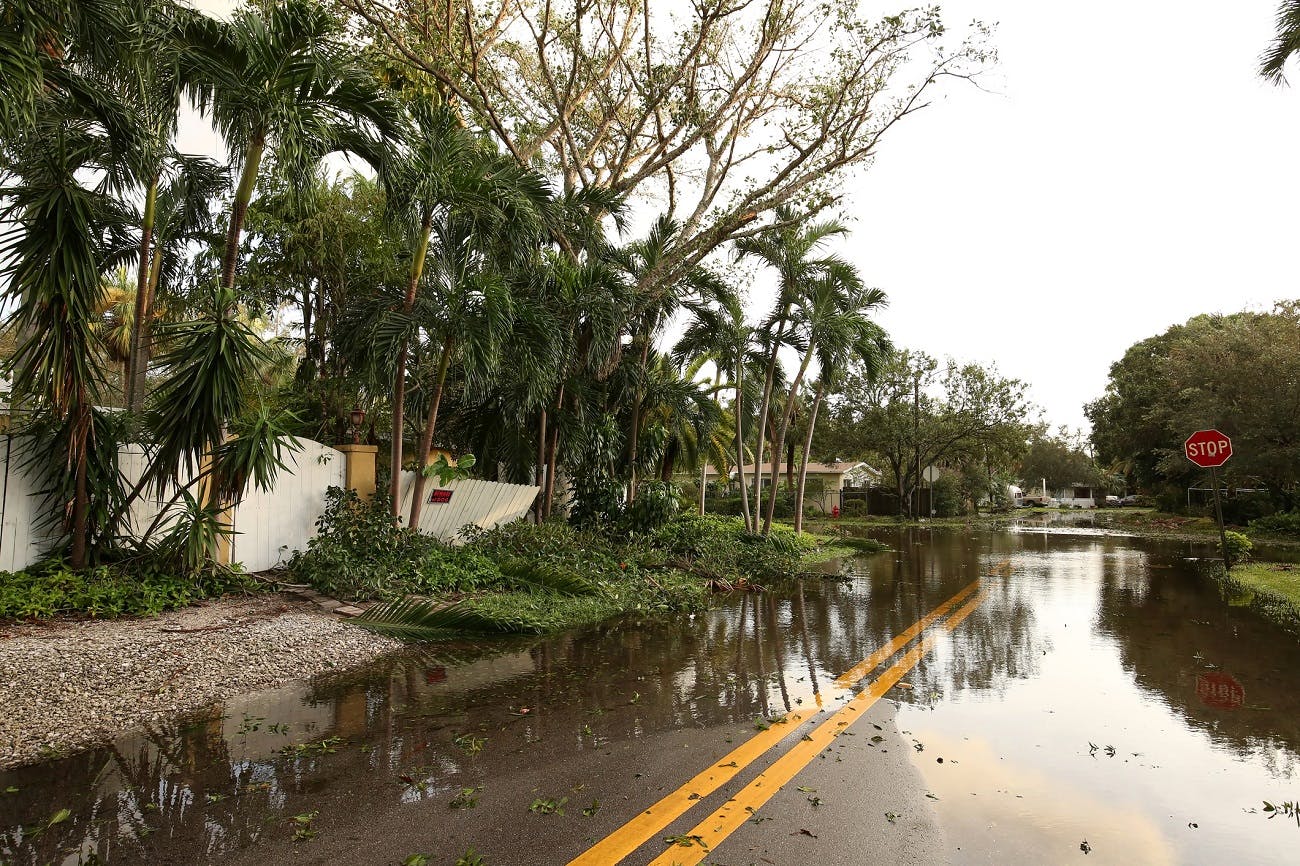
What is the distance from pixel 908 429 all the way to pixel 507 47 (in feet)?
100

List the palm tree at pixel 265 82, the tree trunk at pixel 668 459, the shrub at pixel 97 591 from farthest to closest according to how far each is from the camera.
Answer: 1. the tree trunk at pixel 668 459
2. the palm tree at pixel 265 82
3. the shrub at pixel 97 591

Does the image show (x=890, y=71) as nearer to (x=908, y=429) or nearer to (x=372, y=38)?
(x=372, y=38)

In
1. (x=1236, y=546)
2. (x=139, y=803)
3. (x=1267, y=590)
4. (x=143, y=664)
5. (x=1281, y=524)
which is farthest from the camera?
(x=1281, y=524)

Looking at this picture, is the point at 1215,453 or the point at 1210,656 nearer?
the point at 1210,656

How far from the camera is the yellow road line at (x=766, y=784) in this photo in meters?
3.24

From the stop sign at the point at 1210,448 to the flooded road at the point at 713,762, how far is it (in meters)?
9.45

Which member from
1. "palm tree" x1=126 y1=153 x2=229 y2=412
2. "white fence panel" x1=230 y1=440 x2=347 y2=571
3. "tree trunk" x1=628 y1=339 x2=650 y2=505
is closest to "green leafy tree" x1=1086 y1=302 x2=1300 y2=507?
"tree trunk" x1=628 y1=339 x2=650 y2=505

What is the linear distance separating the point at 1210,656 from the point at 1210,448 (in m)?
10.4

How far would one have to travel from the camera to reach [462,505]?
11.8 m

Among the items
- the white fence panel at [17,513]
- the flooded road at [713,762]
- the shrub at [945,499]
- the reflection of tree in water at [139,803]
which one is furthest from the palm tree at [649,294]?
the shrub at [945,499]

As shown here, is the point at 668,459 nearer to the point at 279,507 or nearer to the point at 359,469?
the point at 359,469

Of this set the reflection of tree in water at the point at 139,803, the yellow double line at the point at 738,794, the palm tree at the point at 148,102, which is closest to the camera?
the reflection of tree in water at the point at 139,803

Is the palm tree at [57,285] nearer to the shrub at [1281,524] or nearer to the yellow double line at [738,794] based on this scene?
the yellow double line at [738,794]

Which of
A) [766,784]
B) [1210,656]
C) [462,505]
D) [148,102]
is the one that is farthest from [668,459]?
[766,784]
